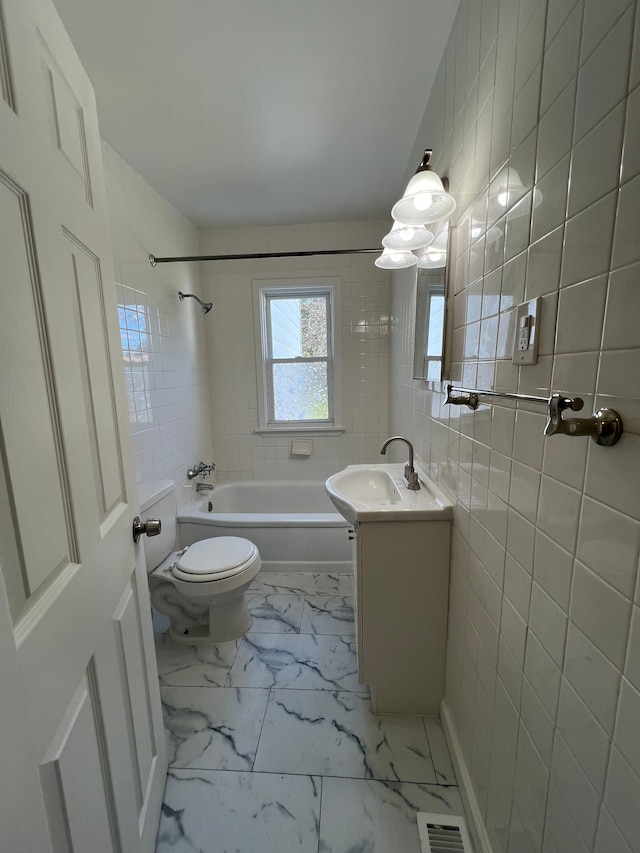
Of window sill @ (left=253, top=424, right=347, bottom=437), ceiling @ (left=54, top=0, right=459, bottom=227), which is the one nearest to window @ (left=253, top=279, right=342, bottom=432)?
window sill @ (left=253, top=424, right=347, bottom=437)

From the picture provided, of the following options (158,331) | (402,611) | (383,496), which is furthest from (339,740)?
(158,331)

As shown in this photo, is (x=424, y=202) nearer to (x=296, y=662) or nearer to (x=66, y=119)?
(x=66, y=119)

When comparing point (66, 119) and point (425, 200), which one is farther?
point (425, 200)

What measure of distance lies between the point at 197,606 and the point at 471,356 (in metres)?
1.70

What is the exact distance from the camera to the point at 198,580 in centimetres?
155

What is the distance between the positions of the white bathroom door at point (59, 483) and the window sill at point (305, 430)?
202cm

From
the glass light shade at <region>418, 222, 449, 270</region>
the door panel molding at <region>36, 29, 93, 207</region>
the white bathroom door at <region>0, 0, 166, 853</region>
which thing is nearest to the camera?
the white bathroom door at <region>0, 0, 166, 853</region>

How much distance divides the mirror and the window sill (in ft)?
4.45

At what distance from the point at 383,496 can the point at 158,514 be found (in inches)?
44.9

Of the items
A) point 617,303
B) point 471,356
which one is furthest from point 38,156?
point 471,356

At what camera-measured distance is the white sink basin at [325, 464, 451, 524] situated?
1204mm

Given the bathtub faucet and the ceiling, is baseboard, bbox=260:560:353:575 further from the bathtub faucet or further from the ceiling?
the ceiling

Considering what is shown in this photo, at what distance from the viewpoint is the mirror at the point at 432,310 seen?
3.98 ft

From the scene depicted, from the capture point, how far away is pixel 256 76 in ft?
4.26
